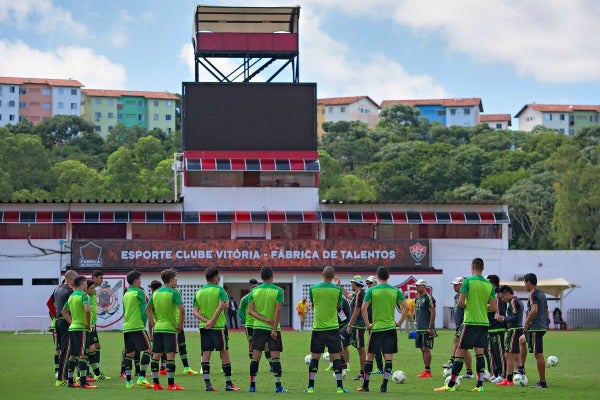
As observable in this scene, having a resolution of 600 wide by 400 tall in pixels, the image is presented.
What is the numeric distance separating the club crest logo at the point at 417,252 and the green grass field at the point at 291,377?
16372mm

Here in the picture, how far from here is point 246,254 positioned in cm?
5541

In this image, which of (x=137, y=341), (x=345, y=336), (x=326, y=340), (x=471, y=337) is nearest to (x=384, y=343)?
(x=326, y=340)

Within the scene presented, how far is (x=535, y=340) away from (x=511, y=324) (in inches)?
48.1

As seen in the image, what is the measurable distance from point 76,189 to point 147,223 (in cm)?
6215

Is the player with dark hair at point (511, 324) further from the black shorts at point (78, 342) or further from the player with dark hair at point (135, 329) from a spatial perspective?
the black shorts at point (78, 342)

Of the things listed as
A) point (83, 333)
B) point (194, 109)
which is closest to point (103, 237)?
point (194, 109)

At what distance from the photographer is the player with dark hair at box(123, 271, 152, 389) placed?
→ 22391mm

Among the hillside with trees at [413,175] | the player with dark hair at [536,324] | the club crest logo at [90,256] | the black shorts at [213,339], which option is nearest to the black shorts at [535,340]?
the player with dark hair at [536,324]

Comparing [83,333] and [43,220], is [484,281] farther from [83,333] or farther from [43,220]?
[43,220]

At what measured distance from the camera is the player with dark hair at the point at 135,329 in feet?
73.5

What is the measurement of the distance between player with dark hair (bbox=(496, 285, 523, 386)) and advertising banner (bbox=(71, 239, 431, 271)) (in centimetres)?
3149

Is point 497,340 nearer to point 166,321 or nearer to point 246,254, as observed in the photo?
point 166,321

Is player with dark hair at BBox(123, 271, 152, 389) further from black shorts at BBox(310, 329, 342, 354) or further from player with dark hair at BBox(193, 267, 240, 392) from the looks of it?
black shorts at BBox(310, 329, 342, 354)

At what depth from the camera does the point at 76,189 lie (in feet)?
387
